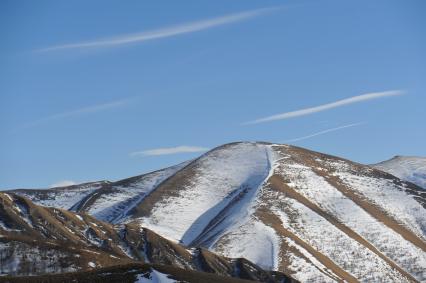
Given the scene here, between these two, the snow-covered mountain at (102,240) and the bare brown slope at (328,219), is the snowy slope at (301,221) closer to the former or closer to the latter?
the bare brown slope at (328,219)

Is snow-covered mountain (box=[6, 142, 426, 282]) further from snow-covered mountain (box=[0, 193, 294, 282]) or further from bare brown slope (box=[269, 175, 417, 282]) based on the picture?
snow-covered mountain (box=[0, 193, 294, 282])

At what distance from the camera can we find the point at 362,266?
13800 centimetres

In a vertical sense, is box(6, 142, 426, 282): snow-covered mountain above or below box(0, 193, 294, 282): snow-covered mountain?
below

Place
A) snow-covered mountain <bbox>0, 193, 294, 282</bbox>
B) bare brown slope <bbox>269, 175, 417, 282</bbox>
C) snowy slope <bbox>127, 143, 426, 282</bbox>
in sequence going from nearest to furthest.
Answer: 1. snow-covered mountain <bbox>0, 193, 294, 282</bbox>
2. snowy slope <bbox>127, 143, 426, 282</bbox>
3. bare brown slope <bbox>269, 175, 417, 282</bbox>

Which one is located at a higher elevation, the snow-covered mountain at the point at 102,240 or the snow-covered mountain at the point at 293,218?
the snow-covered mountain at the point at 102,240

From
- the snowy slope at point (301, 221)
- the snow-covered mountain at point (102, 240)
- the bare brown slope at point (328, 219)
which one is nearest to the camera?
the snow-covered mountain at point (102, 240)

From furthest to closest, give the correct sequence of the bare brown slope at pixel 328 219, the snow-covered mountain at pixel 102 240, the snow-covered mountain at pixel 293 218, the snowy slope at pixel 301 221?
the bare brown slope at pixel 328 219 < the snow-covered mountain at pixel 293 218 < the snowy slope at pixel 301 221 < the snow-covered mountain at pixel 102 240

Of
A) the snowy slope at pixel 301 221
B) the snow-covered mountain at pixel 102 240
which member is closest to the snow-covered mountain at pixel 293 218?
the snowy slope at pixel 301 221

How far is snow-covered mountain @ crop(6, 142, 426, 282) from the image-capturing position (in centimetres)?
13612

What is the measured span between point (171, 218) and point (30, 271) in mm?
79662

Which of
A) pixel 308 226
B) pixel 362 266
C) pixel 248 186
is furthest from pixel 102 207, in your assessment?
pixel 362 266

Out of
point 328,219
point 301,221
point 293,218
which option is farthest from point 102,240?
point 328,219

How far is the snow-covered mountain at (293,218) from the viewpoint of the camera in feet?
447

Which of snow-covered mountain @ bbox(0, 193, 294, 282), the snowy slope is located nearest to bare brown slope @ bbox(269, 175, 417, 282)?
the snowy slope
